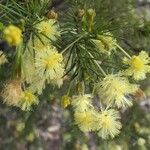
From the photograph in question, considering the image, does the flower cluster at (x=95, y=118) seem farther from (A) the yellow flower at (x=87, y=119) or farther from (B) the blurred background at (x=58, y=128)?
(B) the blurred background at (x=58, y=128)

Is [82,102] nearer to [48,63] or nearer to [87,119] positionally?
[87,119]

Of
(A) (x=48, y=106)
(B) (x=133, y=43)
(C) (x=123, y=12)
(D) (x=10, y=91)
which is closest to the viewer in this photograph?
(D) (x=10, y=91)

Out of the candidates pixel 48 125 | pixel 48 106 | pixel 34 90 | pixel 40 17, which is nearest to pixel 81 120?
pixel 34 90

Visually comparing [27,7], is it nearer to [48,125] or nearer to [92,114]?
[92,114]

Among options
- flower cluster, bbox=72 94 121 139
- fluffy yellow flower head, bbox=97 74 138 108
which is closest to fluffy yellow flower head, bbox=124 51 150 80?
fluffy yellow flower head, bbox=97 74 138 108

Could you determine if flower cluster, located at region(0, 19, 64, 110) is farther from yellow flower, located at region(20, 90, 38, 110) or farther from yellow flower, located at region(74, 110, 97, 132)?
yellow flower, located at region(74, 110, 97, 132)

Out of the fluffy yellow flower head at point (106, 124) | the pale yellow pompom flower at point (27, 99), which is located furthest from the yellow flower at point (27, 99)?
the fluffy yellow flower head at point (106, 124)

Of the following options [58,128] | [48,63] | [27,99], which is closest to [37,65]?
[48,63]
